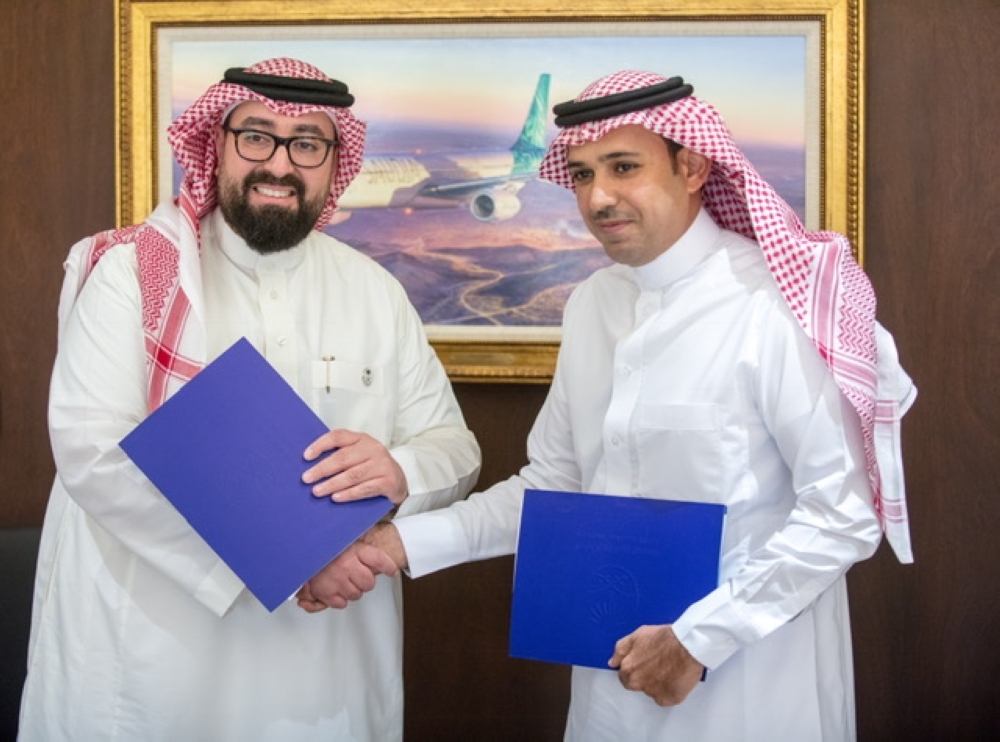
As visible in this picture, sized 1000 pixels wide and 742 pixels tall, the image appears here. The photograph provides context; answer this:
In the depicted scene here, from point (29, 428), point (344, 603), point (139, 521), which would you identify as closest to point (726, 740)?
point (344, 603)

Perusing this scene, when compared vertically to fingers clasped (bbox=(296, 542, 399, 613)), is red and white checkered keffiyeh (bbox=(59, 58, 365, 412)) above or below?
above

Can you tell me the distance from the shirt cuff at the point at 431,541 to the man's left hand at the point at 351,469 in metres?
0.08

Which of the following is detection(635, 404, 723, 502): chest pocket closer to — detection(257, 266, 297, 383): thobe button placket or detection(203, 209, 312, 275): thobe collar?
detection(257, 266, 297, 383): thobe button placket

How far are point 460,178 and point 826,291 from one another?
4.71ft

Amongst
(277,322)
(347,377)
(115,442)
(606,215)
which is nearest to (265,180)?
(277,322)

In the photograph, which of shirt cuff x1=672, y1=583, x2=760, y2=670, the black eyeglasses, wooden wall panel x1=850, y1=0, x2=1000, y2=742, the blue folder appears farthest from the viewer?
wooden wall panel x1=850, y1=0, x2=1000, y2=742

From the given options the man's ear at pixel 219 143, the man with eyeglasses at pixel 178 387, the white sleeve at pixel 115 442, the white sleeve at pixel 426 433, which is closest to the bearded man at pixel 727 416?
the white sleeve at pixel 426 433

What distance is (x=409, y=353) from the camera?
260cm

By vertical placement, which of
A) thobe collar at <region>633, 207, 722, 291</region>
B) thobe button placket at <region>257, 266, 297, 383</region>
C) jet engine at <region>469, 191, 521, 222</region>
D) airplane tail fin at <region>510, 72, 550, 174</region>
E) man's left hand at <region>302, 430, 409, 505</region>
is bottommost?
man's left hand at <region>302, 430, 409, 505</region>

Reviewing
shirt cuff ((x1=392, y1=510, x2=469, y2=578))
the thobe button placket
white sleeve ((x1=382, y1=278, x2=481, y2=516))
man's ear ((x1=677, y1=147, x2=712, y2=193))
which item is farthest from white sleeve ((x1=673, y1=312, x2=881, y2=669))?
the thobe button placket

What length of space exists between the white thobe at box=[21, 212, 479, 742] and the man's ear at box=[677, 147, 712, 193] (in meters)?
0.79

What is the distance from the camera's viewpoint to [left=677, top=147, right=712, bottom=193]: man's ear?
218 centimetres

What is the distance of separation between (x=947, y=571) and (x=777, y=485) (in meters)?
1.37

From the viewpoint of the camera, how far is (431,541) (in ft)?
7.68
